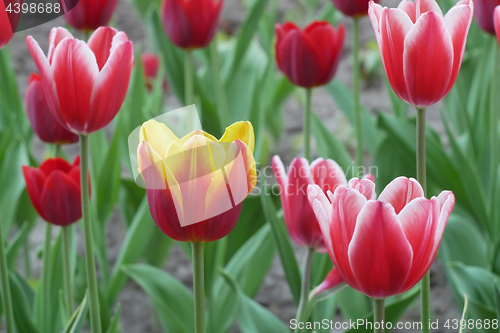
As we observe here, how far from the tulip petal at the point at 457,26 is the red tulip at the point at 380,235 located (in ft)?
0.41

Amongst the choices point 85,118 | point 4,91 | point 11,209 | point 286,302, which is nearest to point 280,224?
point 85,118

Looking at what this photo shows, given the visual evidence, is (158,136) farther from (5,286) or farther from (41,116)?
(41,116)

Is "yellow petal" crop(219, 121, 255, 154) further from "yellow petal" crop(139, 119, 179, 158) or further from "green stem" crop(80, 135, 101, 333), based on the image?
"green stem" crop(80, 135, 101, 333)

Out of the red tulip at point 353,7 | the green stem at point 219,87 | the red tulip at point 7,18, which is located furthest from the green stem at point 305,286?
the green stem at point 219,87

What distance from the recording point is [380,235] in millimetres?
421

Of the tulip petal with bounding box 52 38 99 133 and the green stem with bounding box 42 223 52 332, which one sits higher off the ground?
the tulip petal with bounding box 52 38 99 133

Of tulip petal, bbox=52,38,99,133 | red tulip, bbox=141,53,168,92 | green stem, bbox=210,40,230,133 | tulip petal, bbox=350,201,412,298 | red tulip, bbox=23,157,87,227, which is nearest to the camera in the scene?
tulip petal, bbox=350,201,412,298

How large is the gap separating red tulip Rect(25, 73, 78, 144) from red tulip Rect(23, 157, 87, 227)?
3.3 inches

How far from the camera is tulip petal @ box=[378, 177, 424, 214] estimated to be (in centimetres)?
45

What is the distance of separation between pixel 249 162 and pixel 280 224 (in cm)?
34

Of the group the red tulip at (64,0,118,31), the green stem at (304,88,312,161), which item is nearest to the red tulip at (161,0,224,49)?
the red tulip at (64,0,118,31)

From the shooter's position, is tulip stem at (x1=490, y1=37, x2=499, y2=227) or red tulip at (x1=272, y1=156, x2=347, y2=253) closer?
red tulip at (x1=272, y1=156, x2=347, y2=253)

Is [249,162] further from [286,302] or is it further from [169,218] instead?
[286,302]

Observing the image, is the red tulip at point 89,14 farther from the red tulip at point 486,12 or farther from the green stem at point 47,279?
the red tulip at point 486,12
